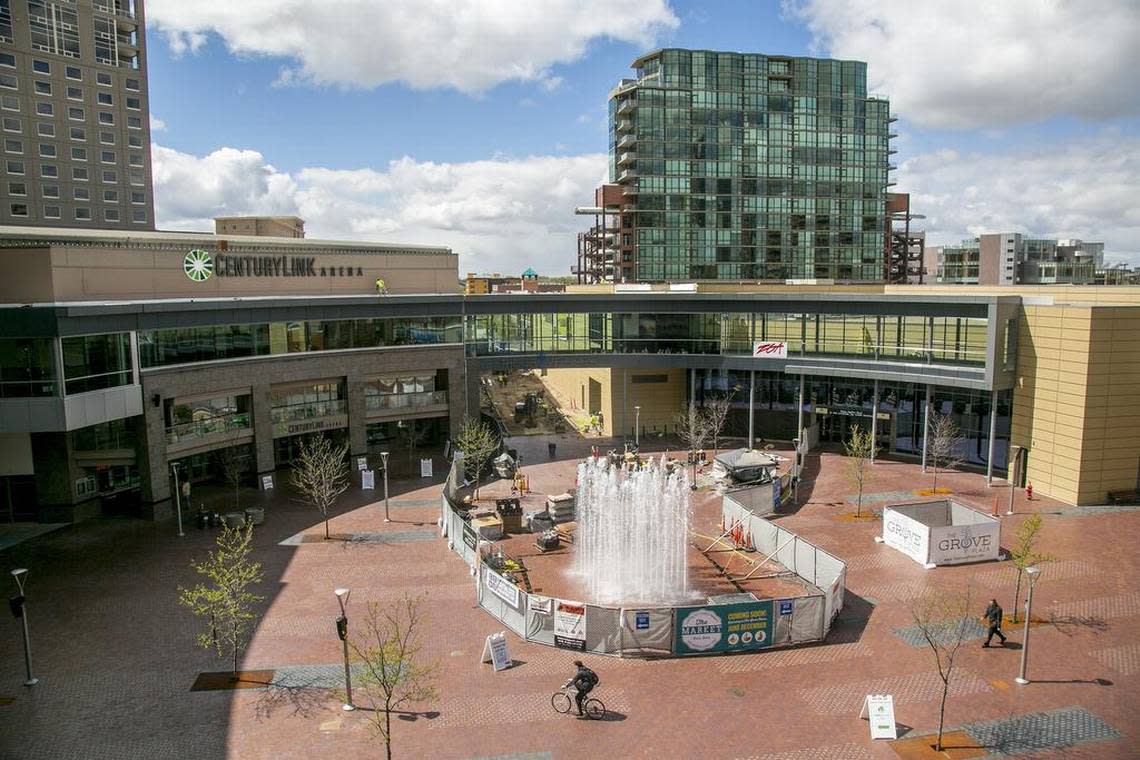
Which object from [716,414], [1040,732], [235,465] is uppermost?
[716,414]

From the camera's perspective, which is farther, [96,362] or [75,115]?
[75,115]

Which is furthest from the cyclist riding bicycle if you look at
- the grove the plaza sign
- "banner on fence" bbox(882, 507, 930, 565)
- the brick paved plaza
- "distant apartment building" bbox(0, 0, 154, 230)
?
"distant apartment building" bbox(0, 0, 154, 230)

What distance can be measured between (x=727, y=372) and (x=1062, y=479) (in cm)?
2138

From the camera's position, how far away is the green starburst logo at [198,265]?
37438mm

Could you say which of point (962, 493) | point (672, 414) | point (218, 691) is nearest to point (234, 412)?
point (218, 691)

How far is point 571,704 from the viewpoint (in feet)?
59.0

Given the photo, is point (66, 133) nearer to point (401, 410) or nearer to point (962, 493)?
point (401, 410)

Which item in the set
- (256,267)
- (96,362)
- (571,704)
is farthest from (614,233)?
(571,704)

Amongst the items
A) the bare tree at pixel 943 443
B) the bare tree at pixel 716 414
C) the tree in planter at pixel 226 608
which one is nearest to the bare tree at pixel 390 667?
the tree in planter at pixel 226 608

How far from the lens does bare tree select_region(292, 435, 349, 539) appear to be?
31.6m

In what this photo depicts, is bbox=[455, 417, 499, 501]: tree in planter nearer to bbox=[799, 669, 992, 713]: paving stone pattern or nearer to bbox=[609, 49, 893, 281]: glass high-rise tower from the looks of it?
bbox=[799, 669, 992, 713]: paving stone pattern

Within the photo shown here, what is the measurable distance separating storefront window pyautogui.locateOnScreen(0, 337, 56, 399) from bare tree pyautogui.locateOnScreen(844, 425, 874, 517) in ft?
110

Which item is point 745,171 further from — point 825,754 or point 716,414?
point 825,754

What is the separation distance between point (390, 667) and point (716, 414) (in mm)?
32358
